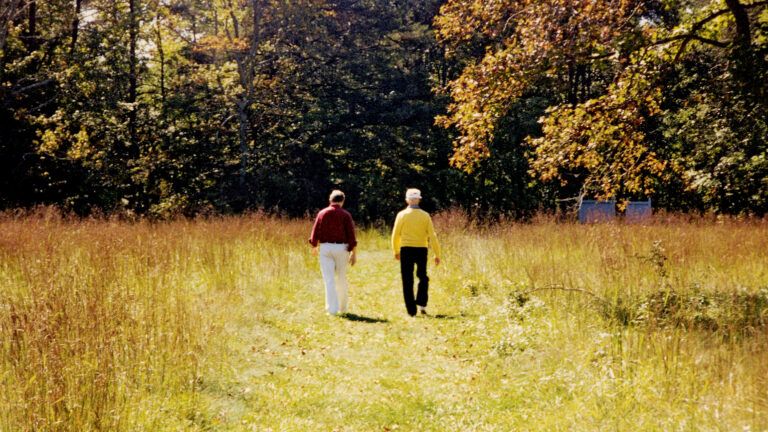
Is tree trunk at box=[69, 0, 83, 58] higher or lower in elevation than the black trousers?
higher

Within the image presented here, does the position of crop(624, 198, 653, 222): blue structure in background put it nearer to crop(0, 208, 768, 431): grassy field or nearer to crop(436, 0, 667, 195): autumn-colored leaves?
crop(0, 208, 768, 431): grassy field

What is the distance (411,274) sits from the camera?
31.2ft

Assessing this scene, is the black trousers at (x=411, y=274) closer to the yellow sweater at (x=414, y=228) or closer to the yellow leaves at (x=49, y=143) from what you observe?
the yellow sweater at (x=414, y=228)

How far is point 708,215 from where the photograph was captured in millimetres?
16828

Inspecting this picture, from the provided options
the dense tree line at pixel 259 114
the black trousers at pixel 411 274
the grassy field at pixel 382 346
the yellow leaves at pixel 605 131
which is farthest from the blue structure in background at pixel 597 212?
the black trousers at pixel 411 274

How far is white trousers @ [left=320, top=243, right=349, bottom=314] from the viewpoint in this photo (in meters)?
9.51

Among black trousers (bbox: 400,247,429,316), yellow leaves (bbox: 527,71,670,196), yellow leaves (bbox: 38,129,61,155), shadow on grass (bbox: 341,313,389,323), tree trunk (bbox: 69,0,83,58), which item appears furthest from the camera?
tree trunk (bbox: 69,0,83,58)

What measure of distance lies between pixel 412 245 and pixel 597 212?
663cm

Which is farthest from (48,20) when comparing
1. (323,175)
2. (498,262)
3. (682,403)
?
(682,403)

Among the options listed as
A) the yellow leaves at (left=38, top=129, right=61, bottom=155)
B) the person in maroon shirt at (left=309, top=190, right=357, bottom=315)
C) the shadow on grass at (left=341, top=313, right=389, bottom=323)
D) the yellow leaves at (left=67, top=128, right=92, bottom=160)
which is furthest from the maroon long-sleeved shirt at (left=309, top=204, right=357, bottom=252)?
the yellow leaves at (left=67, top=128, right=92, bottom=160)

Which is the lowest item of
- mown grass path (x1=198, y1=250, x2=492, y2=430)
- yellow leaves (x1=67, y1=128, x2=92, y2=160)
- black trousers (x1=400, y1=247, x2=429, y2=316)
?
mown grass path (x1=198, y1=250, x2=492, y2=430)

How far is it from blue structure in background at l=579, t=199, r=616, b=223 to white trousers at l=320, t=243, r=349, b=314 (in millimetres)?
6074

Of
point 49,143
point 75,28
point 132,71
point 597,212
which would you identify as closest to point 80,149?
point 49,143

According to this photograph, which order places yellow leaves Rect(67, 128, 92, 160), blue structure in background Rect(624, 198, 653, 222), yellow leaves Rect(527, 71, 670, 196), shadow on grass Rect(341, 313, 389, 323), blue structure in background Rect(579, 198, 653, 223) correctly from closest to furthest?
yellow leaves Rect(527, 71, 670, 196), shadow on grass Rect(341, 313, 389, 323), blue structure in background Rect(579, 198, 653, 223), blue structure in background Rect(624, 198, 653, 222), yellow leaves Rect(67, 128, 92, 160)
